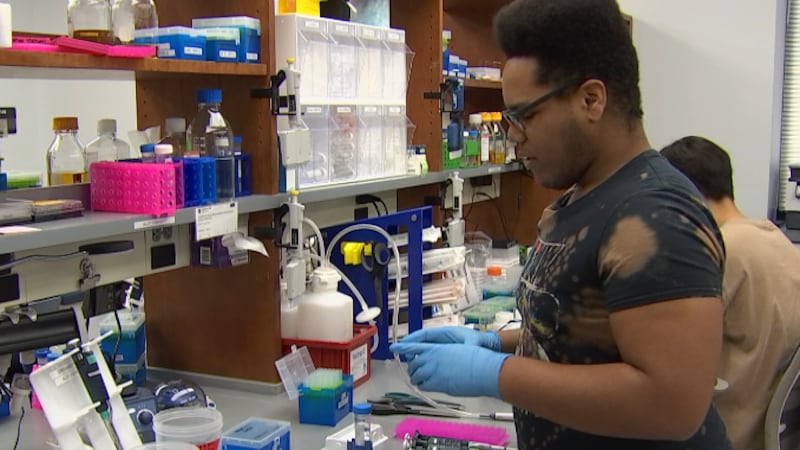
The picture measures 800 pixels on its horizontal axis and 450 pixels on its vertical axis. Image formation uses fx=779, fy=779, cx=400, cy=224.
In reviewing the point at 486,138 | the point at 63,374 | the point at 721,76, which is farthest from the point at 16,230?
the point at 721,76

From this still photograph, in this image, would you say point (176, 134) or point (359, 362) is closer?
point (176, 134)

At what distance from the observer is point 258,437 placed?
1595mm

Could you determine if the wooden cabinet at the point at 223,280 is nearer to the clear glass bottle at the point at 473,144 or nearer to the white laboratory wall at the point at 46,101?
the clear glass bottle at the point at 473,144

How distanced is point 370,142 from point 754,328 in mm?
1271

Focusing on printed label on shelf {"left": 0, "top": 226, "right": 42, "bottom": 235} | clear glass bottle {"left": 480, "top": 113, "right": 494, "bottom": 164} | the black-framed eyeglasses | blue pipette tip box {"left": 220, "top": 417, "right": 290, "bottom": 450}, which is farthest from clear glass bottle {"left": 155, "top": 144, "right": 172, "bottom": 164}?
clear glass bottle {"left": 480, "top": 113, "right": 494, "bottom": 164}

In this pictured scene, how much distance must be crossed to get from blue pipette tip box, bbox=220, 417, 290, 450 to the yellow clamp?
30.3 inches

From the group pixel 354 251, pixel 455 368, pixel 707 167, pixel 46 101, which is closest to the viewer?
pixel 455 368

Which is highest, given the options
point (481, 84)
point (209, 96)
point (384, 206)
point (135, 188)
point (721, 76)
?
point (721, 76)

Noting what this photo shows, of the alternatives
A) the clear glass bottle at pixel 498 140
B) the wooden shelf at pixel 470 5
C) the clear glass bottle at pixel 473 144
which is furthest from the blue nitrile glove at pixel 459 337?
the wooden shelf at pixel 470 5

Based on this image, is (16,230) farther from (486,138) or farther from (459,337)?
(486,138)

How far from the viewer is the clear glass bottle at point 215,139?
1911mm

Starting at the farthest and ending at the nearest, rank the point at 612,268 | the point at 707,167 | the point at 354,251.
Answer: the point at 354,251, the point at 707,167, the point at 612,268

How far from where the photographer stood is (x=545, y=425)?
1.15 metres

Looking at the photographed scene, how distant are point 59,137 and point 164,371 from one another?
74 cm
